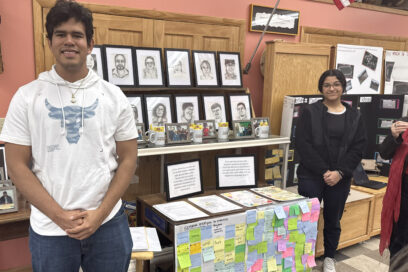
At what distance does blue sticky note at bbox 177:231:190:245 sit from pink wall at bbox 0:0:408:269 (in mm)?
1232

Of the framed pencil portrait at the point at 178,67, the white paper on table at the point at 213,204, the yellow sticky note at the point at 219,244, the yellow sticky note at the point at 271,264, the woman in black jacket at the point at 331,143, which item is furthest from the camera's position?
the framed pencil portrait at the point at 178,67

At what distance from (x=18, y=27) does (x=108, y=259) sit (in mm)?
1580

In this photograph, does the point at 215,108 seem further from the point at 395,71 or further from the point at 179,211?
the point at 395,71

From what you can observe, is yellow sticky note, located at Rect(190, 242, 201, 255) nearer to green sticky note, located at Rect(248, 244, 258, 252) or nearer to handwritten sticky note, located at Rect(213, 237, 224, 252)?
handwritten sticky note, located at Rect(213, 237, 224, 252)

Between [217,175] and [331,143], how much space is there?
809mm

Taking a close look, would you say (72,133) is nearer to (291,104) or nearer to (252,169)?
(252,169)

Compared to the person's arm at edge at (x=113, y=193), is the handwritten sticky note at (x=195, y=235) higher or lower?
lower

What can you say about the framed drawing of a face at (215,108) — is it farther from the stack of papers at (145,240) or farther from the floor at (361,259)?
the floor at (361,259)

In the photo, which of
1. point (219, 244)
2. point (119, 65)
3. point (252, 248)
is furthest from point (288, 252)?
point (119, 65)

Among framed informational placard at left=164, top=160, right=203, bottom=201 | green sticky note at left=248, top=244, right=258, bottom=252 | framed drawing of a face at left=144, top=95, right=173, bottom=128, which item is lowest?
green sticky note at left=248, top=244, right=258, bottom=252

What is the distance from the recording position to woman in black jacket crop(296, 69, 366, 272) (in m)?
2.27

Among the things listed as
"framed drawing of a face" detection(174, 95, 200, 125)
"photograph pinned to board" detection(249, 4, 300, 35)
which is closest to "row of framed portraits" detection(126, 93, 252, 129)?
"framed drawing of a face" detection(174, 95, 200, 125)

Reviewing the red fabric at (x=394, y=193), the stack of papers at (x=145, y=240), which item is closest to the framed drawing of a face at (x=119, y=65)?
the stack of papers at (x=145, y=240)

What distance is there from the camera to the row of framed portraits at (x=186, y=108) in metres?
2.34
